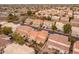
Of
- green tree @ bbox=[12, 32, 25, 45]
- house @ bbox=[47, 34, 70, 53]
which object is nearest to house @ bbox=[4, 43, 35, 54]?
green tree @ bbox=[12, 32, 25, 45]

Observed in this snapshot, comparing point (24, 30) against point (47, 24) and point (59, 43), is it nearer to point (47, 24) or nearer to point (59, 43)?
point (47, 24)

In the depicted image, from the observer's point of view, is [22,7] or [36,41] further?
[22,7]

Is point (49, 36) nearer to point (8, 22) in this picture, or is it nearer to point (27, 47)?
point (27, 47)

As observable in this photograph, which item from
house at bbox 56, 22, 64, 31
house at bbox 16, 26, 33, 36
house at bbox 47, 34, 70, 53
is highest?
house at bbox 56, 22, 64, 31

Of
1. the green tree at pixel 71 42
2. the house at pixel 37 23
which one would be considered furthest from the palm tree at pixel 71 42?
the house at pixel 37 23

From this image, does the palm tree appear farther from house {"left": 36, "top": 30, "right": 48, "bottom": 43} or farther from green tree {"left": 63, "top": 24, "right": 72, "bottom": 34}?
house {"left": 36, "top": 30, "right": 48, "bottom": 43}

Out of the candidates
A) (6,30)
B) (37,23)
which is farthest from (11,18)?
(37,23)
